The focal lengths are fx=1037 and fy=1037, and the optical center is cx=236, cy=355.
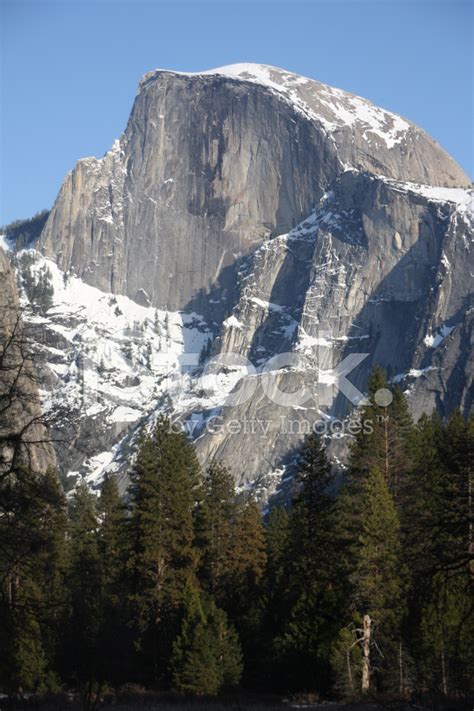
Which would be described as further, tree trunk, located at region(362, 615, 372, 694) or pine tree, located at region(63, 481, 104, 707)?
tree trunk, located at region(362, 615, 372, 694)

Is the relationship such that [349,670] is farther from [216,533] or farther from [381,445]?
[216,533]

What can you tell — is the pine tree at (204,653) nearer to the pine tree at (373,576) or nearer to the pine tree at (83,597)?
the pine tree at (83,597)

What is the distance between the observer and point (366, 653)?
37781mm

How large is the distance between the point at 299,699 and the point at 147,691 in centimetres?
585

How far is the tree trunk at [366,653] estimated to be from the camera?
36812 mm

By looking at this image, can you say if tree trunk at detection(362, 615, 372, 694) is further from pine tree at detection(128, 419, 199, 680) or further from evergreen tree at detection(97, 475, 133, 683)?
pine tree at detection(128, 419, 199, 680)

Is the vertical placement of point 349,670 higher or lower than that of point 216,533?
lower

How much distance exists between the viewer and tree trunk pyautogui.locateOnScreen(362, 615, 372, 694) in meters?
36.8

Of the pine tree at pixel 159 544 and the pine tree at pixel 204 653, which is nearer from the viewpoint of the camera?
the pine tree at pixel 204 653

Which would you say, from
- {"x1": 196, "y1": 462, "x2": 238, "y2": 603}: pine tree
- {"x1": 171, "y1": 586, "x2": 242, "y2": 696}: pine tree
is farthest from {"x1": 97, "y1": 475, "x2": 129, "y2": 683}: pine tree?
{"x1": 196, "y1": 462, "x2": 238, "y2": 603}: pine tree

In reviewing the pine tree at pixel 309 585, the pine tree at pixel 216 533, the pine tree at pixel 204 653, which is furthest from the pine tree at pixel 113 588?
the pine tree at pixel 309 585

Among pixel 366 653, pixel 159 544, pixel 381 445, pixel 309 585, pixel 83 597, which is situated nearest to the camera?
pixel 366 653

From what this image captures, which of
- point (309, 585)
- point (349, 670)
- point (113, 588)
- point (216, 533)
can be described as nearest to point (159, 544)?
point (113, 588)

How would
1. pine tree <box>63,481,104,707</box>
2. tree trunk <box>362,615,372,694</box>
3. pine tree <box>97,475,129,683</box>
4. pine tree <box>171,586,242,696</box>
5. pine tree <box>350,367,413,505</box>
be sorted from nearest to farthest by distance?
1. pine tree <box>63,481,104,707</box>
2. tree trunk <box>362,615,372,694</box>
3. pine tree <box>171,586,242,696</box>
4. pine tree <box>97,475,129,683</box>
5. pine tree <box>350,367,413,505</box>
